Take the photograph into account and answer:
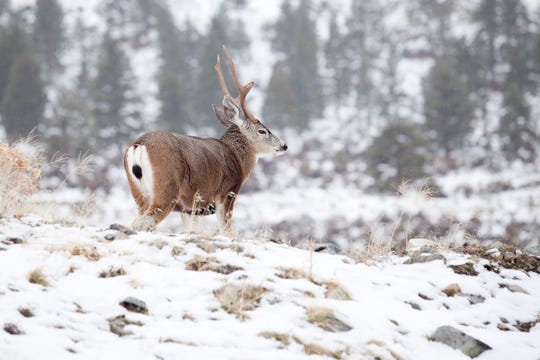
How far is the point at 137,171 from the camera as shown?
18.0 ft

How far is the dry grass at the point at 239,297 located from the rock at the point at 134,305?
443 millimetres

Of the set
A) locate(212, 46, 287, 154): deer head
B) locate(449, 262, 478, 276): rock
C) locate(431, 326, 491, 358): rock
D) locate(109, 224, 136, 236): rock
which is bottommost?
locate(431, 326, 491, 358): rock

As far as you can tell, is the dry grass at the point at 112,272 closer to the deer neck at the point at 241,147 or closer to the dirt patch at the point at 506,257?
the dirt patch at the point at 506,257

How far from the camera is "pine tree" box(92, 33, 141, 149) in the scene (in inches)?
1336

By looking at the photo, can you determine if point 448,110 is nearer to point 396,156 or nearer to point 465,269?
point 396,156

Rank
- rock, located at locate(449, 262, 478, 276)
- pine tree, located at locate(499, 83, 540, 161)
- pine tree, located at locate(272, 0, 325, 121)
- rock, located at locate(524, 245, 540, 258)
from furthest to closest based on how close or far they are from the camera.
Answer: pine tree, located at locate(272, 0, 325, 121)
pine tree, located at locate(499, 83, 540, 161)
rock, located at locate(524, 245, 540, 258)
rock, located at locate(449, 262, 478, 276)

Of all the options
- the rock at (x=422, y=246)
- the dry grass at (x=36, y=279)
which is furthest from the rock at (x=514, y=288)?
the dry grass at (x=36, y=279)

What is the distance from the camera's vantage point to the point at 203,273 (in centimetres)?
391

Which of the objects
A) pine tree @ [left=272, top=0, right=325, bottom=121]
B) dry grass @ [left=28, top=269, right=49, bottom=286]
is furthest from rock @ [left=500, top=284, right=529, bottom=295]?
pine tree @ [left=272, top=0, right=325, bottom=121]

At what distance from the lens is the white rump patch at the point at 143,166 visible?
5.45m

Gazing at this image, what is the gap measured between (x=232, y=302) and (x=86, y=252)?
113 cm

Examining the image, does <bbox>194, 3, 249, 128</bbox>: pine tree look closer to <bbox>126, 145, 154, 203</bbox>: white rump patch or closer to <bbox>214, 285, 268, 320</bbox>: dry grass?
<bbox>126, 145, 154, 203</bbox>: white rump patch

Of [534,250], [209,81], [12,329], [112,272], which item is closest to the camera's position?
[12,329]

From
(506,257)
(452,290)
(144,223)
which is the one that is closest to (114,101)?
(144,223)
